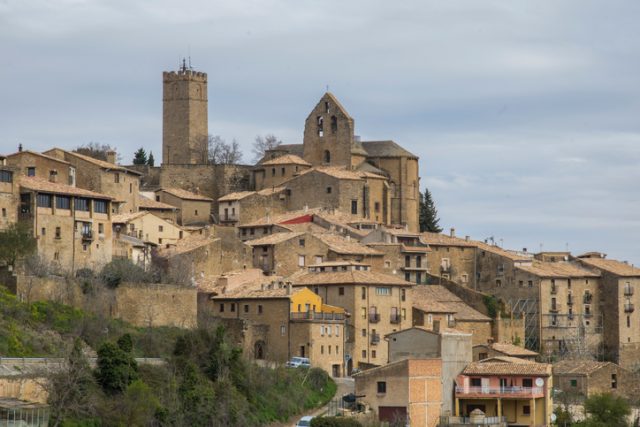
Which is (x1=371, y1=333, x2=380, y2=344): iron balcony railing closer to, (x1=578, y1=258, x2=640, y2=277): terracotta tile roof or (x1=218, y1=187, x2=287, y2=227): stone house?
(x1=218, y1=187, x2=287, y2=227): stone house

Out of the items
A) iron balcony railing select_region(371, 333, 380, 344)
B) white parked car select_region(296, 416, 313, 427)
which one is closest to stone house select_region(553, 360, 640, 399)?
iron balcony railing select_region(371, 333, 380, 344)

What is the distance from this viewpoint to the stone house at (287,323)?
2815 inches

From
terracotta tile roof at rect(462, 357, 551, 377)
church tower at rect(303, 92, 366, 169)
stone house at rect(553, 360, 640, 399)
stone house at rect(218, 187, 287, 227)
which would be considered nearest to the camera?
terracotta tile roof at rect(462, 357, 551, 377)

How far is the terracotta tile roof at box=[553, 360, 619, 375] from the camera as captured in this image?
261ft

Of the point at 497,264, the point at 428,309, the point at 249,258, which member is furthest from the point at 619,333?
the point at 249,258

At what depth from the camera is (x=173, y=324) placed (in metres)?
67.2

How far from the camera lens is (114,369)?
186 ft

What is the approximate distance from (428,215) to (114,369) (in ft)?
163

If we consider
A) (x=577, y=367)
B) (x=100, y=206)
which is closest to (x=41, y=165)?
(x=100, y=206)

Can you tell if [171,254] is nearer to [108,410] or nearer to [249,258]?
[249,258]

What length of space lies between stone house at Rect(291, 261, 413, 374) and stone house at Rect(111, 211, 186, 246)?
293 inches

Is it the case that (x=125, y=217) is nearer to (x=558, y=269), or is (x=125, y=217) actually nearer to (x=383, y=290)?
(x=383, y=290)

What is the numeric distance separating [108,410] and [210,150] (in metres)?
49.2

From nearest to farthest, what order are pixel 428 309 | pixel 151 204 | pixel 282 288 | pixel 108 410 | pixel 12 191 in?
pixel 108 410, pixel 12 191, pixel 282 288, pixel 428 309, pixel 151 204
